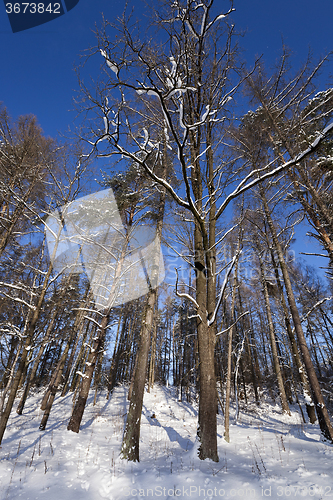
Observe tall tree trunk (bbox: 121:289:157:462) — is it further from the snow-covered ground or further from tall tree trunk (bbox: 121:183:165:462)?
the snow-covered ground

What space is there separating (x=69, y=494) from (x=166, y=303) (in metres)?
21.3

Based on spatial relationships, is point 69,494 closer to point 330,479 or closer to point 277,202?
point 330,479

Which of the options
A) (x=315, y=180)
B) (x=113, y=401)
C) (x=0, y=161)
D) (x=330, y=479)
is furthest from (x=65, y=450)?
(x=113, y=401)

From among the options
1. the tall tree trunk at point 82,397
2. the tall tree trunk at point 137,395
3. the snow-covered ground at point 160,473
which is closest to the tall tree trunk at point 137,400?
the tall tree trunk at point 137,395

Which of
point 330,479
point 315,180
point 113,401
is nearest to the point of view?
point 330,479

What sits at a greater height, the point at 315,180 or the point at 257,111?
the point at 257,111

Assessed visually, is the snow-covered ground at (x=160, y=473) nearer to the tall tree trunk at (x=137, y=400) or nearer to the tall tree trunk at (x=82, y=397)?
the tall tree trunk at (x=137, y=400)

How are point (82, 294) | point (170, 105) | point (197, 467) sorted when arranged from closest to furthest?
point (197, 467) < point (170, 105) < point (82, 294)

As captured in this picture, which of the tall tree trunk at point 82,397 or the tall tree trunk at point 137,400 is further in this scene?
the tall tree trunk at point 82,397

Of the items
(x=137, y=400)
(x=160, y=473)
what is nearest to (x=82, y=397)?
(x=137, y=400)

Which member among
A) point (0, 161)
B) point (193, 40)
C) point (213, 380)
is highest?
point (193, 40)

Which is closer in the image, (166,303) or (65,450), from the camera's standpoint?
(65,450)

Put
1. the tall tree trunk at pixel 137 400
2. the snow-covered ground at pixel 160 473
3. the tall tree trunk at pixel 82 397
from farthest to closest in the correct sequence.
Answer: the tall tree trunk at pixel 82 397 → the tall tree trunk at pixel 137 400 → the snow-covered ground at pixel 160 473

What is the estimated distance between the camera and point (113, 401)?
15.1 meters
